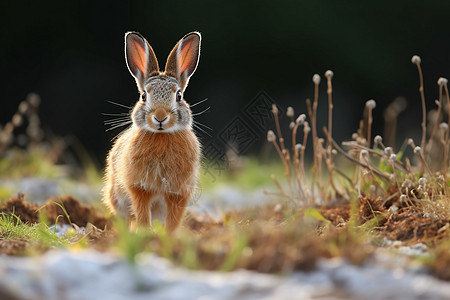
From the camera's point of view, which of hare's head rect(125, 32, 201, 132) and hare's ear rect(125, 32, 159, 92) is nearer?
hare's head rect(125, 32, 201, 132)

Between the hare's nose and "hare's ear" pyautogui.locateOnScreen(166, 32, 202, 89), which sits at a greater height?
"hare's ear" pyautogui.locateOnScreen(166, 32, 202, 89)

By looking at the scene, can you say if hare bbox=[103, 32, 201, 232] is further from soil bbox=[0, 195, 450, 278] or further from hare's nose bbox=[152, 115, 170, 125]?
soil bbox=[0, 195, 450, 278]

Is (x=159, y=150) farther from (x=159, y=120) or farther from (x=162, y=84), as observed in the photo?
(x=162, y=84)

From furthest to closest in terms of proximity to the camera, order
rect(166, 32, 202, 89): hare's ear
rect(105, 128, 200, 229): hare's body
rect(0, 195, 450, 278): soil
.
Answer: rect(166, 32, 202, 89): hare's ear → rect(105, 128, 200, 229): hare's body → rect(0, 195, 450, 278): soil

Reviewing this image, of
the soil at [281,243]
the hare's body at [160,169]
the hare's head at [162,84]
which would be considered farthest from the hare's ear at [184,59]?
the soil at [281,243]

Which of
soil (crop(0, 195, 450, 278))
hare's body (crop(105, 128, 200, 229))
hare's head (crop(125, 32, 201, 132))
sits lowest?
soil (crop(0, 195, 450, 278))

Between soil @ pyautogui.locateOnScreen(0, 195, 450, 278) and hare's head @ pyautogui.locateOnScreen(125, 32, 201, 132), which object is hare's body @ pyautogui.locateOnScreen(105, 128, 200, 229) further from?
soil @ pyautogui.locateOnScreen(0, 195, 450, 278)

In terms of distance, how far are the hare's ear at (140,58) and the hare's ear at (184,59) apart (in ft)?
0.31

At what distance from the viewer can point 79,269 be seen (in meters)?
1.80

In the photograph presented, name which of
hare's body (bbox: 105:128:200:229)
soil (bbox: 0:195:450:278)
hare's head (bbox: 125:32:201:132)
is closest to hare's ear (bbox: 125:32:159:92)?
hare's head (bbox: 125:32:201:132)

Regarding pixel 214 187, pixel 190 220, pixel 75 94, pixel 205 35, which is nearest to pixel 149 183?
pixel 190 220

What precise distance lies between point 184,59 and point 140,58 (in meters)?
0.25

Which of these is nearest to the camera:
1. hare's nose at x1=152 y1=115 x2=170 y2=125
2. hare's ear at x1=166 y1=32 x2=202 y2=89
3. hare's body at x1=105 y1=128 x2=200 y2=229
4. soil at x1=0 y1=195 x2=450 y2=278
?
soil at x1=0 y1=195 x2=450 y2=278

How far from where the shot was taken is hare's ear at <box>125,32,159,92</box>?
341cm
